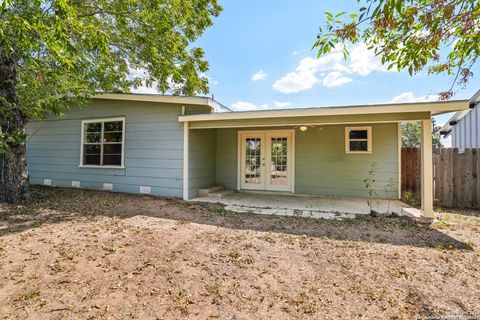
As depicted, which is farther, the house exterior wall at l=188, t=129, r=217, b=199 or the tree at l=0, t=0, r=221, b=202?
the house exterior wall at l=188, t=129, r=217, b=199

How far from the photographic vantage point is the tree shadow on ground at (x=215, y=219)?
400 centimetres

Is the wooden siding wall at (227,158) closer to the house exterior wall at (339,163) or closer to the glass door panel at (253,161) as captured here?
the glass door panel at (253,161)

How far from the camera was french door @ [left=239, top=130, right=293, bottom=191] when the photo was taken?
7.93 m

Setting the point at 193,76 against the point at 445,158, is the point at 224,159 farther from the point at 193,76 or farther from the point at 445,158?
the point at 445,158

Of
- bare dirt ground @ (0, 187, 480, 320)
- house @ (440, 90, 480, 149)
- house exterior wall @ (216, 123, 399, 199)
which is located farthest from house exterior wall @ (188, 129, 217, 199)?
house @ (440, 90, 480, 149)

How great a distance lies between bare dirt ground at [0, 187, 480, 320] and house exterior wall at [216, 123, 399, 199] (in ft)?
7.28

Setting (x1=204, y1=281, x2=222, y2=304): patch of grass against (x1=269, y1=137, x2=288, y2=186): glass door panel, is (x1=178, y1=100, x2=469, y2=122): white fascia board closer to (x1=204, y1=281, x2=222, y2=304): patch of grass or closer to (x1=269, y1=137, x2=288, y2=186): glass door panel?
(x1=269, y1=137, x2=288, y2=186): glass door panel

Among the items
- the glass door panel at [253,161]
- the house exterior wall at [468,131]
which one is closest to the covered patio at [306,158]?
the glass door panel at [253,161]

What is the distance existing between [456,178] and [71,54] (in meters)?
9.04

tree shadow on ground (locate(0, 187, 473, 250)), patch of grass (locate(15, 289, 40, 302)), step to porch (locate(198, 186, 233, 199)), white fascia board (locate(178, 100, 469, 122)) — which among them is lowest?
patch of grass (locate(15, 289, 40, 302))

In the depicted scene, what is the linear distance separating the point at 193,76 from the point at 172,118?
133 inches

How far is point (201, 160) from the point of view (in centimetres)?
752

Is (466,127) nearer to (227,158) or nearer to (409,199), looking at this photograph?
(409,199)

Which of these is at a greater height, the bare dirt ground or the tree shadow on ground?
the tree shadow on ground
